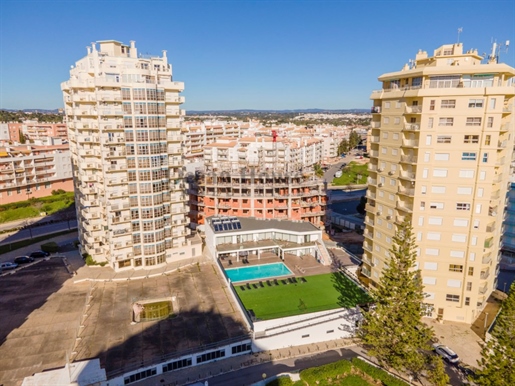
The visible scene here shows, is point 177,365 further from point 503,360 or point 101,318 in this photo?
point 503,360

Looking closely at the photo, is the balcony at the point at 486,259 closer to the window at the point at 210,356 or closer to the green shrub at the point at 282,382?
the green shrub at the point at 282,382

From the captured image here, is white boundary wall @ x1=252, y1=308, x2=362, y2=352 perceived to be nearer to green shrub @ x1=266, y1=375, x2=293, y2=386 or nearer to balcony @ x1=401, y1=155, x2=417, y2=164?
green shrub @ x1=266, y1=375, x2=293, y2=386

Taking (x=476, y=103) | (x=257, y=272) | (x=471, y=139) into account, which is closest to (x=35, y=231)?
(x=257, y=272)

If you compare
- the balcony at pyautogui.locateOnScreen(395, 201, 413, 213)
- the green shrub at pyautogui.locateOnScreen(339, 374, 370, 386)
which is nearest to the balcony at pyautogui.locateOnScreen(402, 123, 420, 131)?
the balcony at pyautogui.locateOnScreen(395, 201, 413, 213)

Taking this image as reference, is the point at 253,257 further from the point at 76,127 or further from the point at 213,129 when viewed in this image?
the point at 213,129

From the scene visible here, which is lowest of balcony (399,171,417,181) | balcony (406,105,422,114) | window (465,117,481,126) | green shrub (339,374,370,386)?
green shrub (339,374,370,386)

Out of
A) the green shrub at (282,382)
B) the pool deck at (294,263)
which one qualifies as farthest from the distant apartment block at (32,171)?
the green shrub at (282,382)
